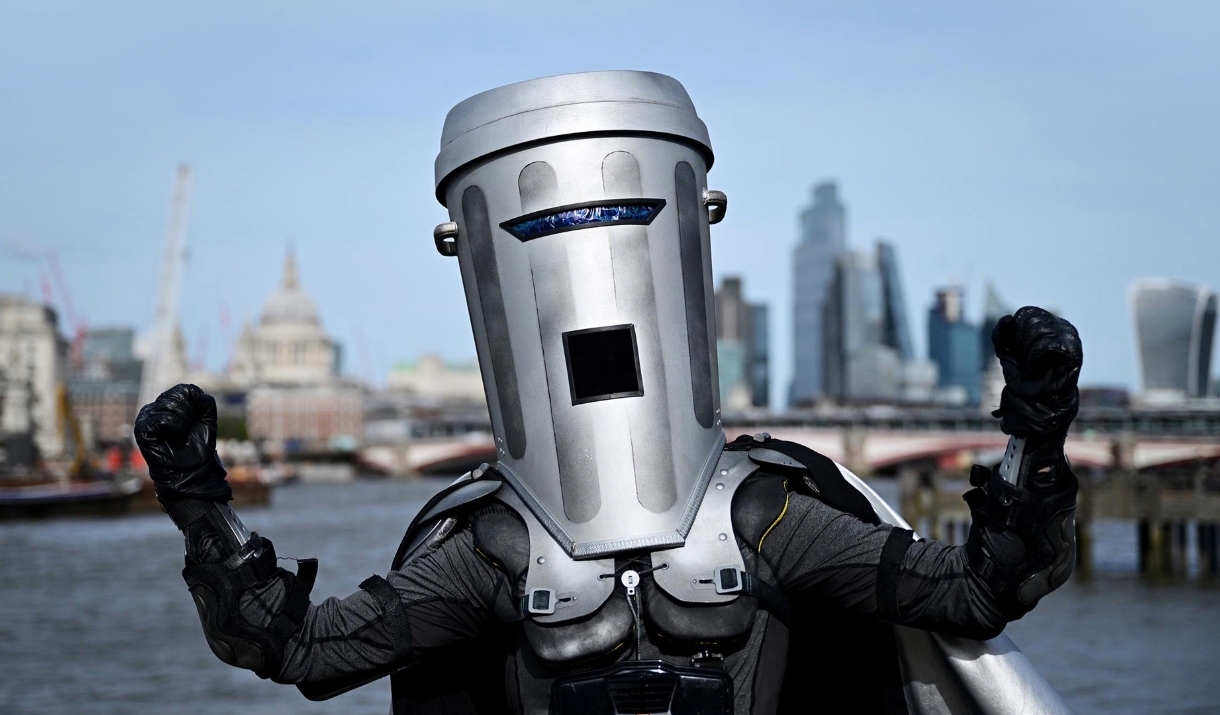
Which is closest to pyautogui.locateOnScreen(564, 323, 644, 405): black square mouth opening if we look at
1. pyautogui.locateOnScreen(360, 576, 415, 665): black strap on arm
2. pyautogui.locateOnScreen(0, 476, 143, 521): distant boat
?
pyautogui.locateOnScreen(360, 576, 415, 665): black strap on arm

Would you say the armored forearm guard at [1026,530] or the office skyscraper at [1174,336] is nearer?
the armored forearm guard at [1026,530]

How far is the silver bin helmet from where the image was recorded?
10.3 ft

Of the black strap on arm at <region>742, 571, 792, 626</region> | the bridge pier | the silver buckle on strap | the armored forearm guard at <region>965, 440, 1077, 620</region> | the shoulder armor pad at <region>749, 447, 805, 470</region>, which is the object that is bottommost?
the bridge pier

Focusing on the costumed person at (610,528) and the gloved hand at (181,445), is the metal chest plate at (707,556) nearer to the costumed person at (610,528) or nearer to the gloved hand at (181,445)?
the costumed person at (610,528)

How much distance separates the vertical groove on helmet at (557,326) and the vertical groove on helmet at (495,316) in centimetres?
11

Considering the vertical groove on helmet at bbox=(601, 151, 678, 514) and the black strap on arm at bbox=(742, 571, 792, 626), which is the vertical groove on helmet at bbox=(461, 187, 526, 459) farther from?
the black strap on arm at bbox=(742, 571, 792, 626)

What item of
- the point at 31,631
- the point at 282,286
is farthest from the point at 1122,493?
the point at 282,286

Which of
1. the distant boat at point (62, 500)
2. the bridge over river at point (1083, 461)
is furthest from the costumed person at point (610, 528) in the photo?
the distant boat at point (62, 500)

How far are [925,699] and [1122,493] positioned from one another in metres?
27.4

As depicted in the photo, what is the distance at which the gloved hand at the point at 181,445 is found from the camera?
9.37 feet

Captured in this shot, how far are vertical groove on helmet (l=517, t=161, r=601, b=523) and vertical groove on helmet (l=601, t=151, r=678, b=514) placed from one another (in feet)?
0.35

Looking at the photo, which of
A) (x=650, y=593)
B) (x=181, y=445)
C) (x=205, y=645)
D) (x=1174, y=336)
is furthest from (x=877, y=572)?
(x=1174, y=336)

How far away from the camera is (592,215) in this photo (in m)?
3.17

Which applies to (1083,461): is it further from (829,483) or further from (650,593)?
(650,593)
